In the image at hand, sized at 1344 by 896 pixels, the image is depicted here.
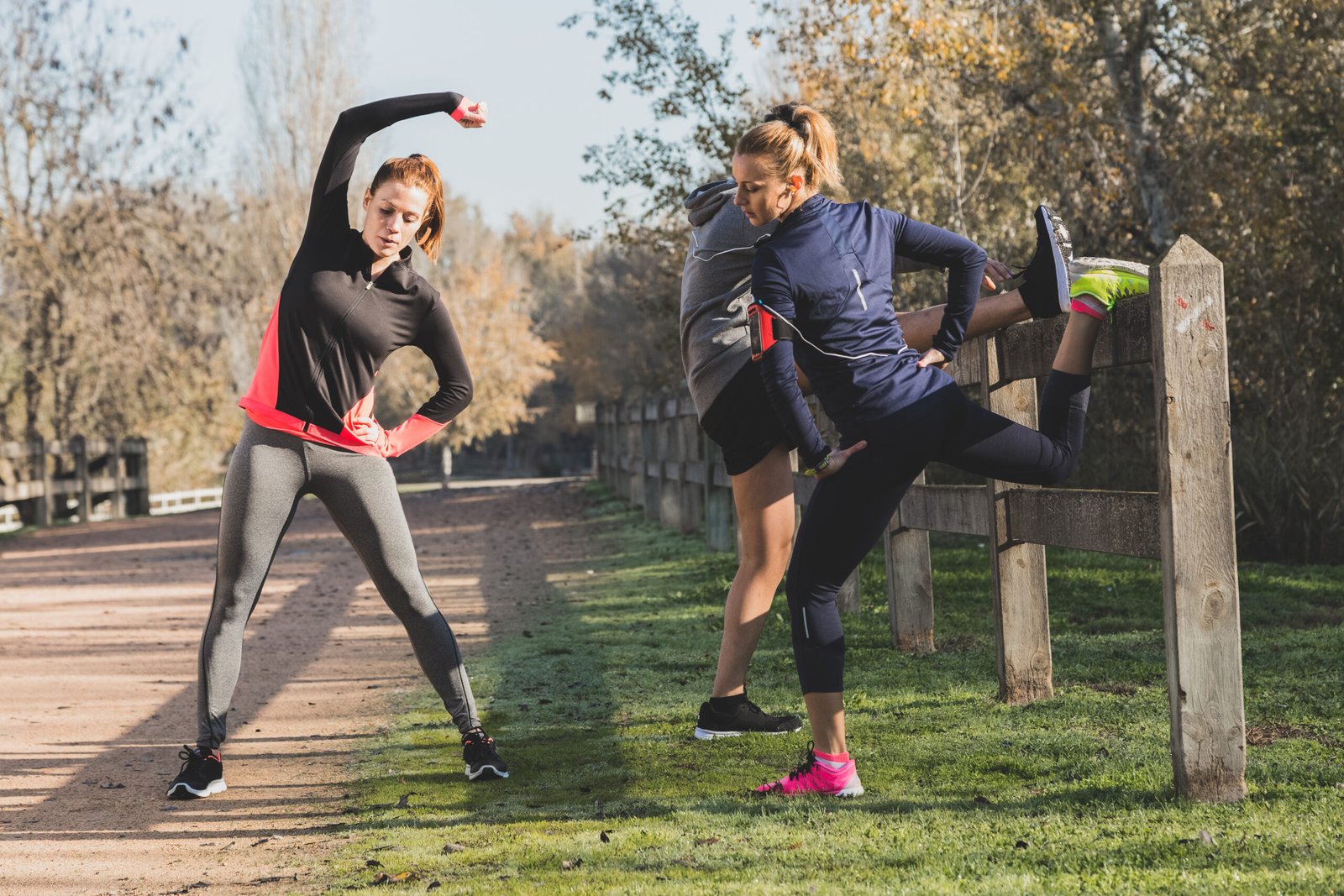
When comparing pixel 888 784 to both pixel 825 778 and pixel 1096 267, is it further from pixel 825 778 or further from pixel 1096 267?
pixel 1096 267

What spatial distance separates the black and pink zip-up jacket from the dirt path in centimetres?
123

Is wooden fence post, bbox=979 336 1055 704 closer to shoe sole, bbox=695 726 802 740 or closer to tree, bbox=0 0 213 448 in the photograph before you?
shoe sole, bbox=695 726 802 740

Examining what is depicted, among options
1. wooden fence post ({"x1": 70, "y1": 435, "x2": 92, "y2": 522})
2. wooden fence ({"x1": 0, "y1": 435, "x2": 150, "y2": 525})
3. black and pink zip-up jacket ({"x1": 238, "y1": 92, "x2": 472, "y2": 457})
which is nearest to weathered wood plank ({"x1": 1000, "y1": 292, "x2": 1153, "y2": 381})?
black and pink zip-up jacket ({"x1": 238, "y1": 92, "x2": 472, "y2": 457})

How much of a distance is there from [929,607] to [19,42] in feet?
72.3

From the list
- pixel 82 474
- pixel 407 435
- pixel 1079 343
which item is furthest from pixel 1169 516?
pixel 82 474

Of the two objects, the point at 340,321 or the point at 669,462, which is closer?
the point at 340,321

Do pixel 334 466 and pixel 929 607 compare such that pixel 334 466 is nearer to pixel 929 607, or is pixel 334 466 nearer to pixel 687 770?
pixel 687 770

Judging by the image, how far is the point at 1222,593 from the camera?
131 inches

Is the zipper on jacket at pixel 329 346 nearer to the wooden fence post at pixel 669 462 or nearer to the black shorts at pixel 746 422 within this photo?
the black shorts at pixel 746 422

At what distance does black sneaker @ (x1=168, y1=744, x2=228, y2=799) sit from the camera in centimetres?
429

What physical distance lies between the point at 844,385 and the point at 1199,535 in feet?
3.20

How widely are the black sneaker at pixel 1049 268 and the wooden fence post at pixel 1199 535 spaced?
42 centimetres

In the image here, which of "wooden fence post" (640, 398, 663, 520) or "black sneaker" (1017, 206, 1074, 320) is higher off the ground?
"black sneaker" (1017, 206, 1074, 320)

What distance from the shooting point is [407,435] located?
14.7 ft
